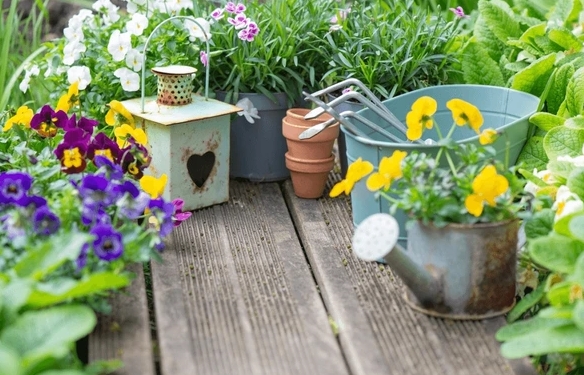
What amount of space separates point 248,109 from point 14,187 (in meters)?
0.95

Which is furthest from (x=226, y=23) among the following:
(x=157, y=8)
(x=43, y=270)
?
(x=43, y=270)

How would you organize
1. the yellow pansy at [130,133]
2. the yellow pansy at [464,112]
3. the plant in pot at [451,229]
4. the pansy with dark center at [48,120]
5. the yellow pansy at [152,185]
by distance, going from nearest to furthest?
1. the plant in pot at [451,229]
2. the yellow pansy at [464,112]
3. the yellow pansy at [152,185]
4. the yellow pansy at [130,133]
5. the pansy with dark center at [48,120]

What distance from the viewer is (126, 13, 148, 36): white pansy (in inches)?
110

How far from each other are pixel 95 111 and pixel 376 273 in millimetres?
1071

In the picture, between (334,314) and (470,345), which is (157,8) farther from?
(470,345)

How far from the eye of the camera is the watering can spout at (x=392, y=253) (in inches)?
75.9

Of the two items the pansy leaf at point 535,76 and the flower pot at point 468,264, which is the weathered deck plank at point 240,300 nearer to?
the flower pot at point 468,264

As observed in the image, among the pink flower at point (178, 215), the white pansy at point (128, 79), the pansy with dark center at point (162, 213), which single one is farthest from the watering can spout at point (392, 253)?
the white pansy at point (128, 79)

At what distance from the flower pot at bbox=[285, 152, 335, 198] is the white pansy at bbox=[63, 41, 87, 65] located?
0.73 metres

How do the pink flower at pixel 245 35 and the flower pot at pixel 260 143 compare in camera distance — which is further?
the flower pot at pixel 260 143

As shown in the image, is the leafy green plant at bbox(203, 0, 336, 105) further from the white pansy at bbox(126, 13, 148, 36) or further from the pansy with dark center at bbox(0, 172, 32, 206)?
the pansy with dark center at bbox(0, 172, 32, 206)

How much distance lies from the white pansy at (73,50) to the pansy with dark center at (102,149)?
0.62 meters

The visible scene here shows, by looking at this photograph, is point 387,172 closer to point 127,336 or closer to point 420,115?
point 420,115

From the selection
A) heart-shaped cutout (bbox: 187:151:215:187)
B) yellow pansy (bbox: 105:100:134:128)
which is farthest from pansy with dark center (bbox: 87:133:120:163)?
heart-shaped cutout (bbox: 187:151:215:187)
